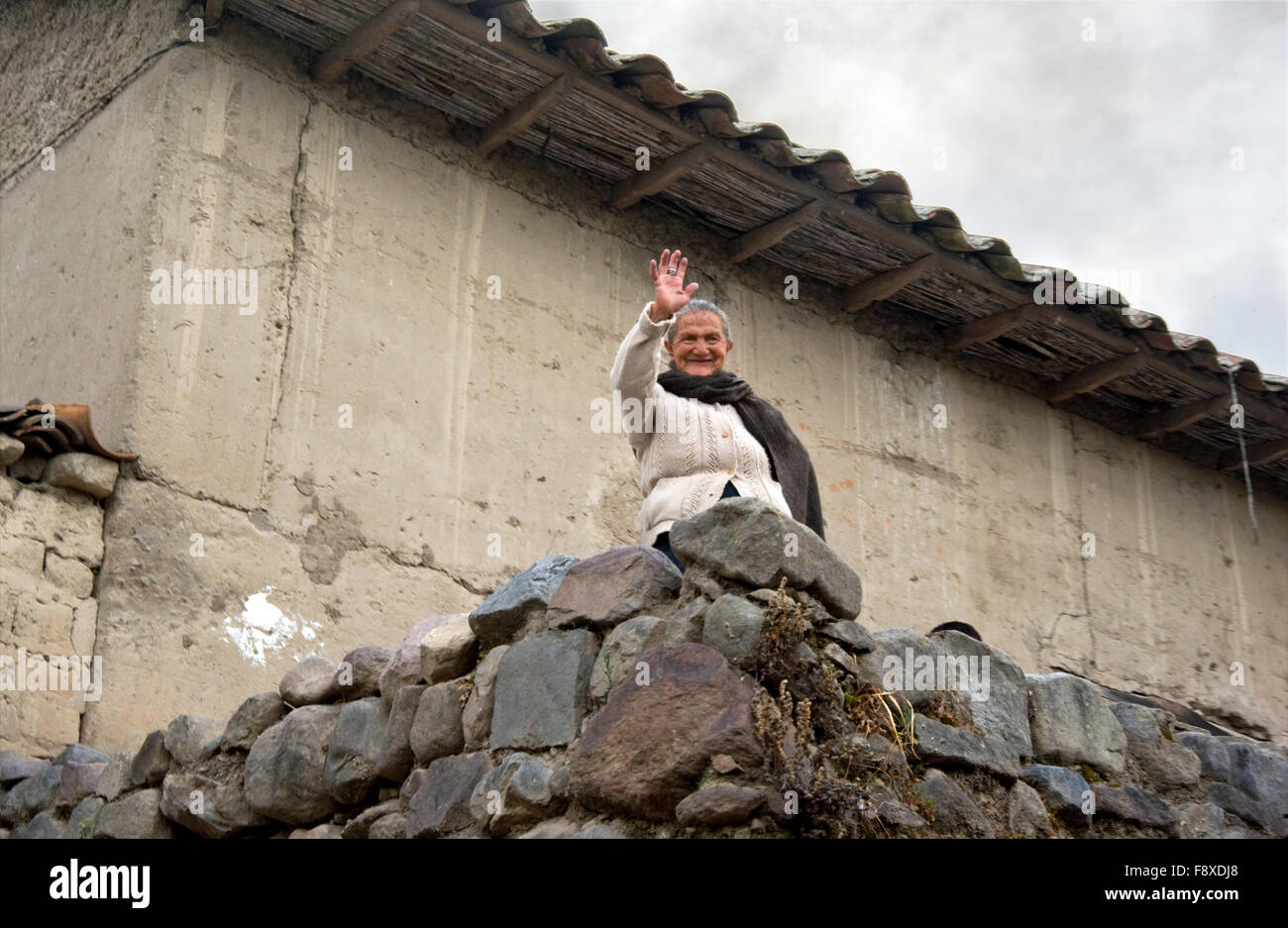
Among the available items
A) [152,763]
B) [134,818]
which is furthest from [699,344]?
[134,818]

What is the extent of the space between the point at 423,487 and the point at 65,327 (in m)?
1.75

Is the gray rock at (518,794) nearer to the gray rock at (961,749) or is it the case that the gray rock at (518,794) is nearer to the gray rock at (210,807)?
the gray rock at (961,749)

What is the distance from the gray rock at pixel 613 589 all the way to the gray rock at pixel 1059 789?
1.01 meters

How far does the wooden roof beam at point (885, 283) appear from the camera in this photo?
26.8ft

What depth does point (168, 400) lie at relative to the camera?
250 inches

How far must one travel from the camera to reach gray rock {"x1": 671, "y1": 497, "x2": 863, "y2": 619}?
3529 millimetres

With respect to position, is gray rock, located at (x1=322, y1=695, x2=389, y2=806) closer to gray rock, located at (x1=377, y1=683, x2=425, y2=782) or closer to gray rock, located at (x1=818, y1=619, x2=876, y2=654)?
gray rock, located at (x1=377, y1=683, x2=425, y2=782)

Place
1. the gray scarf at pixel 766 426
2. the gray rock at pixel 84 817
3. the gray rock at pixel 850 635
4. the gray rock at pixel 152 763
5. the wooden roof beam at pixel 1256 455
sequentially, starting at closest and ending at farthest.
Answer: the gray rock at pixel 850 635 → the gray scarf at pixel 766 426 → the gray rock at pixel 152 763 → the gray rock at pixel 84 817 → the wooden roof beam at pixel 1256 455

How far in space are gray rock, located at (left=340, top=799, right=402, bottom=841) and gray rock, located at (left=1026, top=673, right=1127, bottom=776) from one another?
1.70 metres

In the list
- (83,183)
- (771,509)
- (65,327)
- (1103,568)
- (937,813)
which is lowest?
(937,813)

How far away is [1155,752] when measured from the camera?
417 cm

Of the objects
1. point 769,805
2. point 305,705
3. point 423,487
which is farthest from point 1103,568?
point 769,805

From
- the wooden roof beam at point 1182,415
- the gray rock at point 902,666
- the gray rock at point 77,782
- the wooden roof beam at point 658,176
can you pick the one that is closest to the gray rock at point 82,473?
the gray rock at point 77,782

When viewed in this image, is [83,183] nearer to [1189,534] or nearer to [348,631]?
[348,631]
